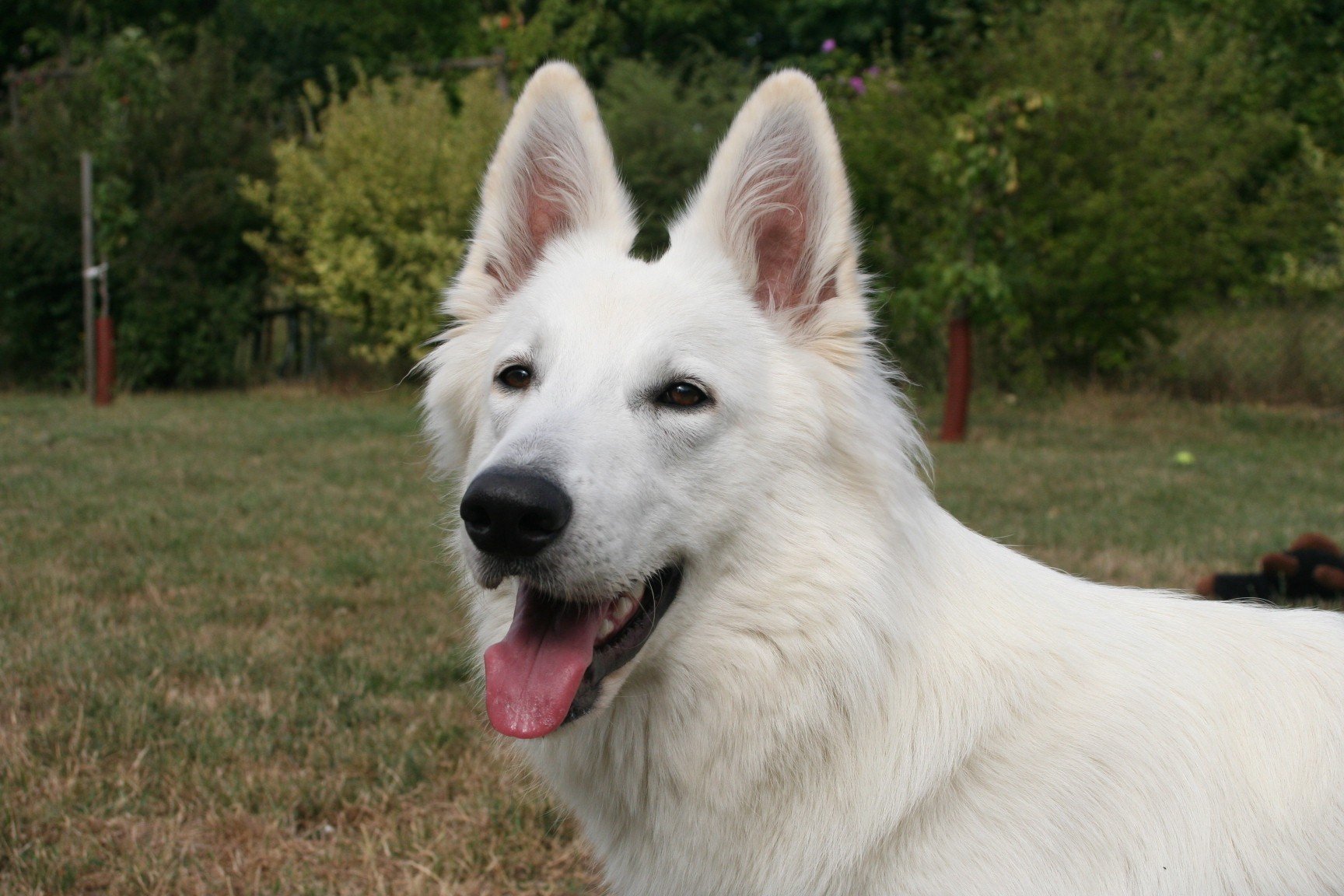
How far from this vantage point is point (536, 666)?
2.06 metres

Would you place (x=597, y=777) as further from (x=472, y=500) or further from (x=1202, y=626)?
(x=1202, y=626)

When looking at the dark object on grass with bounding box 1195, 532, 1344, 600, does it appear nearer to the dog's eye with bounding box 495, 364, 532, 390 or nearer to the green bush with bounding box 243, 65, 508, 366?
the dog's eye with bounding box 495, 364, 532, 390

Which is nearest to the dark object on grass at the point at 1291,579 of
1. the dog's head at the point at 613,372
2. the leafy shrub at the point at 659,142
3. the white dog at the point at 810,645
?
the white dog at the point at 810,645

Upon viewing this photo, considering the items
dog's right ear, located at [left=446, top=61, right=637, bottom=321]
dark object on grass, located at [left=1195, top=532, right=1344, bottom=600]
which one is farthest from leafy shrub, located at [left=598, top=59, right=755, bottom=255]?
dog's right ear, located at [left=446, top=61, right=637, bottom=321]

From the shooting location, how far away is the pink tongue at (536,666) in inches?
78.4

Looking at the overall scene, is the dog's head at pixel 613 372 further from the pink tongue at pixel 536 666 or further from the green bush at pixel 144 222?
the green bush at pixel 144 222

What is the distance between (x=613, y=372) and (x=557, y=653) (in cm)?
60

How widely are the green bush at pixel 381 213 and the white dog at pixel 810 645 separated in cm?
1385

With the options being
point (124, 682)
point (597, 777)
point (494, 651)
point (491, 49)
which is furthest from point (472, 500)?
point (491, 49)

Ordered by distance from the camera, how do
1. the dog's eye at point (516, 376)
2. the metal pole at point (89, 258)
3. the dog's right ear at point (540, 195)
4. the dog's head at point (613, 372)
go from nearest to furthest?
the dog's head at point (613, 372)
the dog's eye at point (516, 376)
the dog's right ear at point (540, 195)
the metal pole at point (89, 258)

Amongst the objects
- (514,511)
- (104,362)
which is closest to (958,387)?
(514,511)

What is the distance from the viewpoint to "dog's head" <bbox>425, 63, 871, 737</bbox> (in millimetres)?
2008

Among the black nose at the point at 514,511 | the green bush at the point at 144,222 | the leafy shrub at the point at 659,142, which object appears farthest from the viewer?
the leafy shrub at the point at 659,142

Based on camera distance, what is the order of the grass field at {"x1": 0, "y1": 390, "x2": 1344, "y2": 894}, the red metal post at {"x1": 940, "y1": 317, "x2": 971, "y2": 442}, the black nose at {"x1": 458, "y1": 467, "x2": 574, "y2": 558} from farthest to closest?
the red metal post at {"x1": 940, "y1": 317, "x2": 971, "y2": 442} < the grass field at {"x1": 0, "y1": 390, "x2": 1344, "y2": 894} < the black nose at {"x1": 458, "y1": 467, "x2": 574, "y2": 558}
